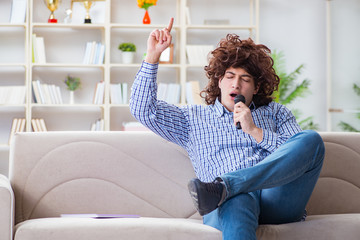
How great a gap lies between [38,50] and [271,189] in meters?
3.59

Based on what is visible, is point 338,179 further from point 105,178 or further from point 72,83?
point 72,83

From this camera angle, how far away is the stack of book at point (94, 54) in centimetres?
500

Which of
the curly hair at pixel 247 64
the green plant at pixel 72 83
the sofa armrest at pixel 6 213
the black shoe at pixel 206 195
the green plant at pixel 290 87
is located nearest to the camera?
the black shoe at pixel 206 195

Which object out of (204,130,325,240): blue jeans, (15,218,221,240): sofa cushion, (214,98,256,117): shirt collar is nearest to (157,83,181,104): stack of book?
(214,98,256,117): shirt collar

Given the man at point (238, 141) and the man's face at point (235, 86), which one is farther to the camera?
the man's face at point (235, 86)

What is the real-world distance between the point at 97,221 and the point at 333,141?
3.93ft

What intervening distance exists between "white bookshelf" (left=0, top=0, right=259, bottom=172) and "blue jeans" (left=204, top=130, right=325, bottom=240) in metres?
3.17

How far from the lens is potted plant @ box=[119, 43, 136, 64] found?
5.09 metres

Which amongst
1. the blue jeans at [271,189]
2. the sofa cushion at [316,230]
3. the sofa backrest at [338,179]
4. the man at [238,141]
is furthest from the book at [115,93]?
the sofa cushion at [316,230]

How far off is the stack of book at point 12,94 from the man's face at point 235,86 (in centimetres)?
307

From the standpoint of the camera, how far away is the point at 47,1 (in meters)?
5.04

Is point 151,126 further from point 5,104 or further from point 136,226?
point 5,104

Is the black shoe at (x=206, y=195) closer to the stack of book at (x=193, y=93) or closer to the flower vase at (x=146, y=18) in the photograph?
the stack of book at (x=193, y=93)

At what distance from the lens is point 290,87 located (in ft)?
17.9
